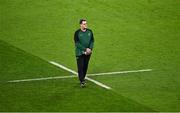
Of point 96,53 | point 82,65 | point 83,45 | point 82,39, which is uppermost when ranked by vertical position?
point 82,39

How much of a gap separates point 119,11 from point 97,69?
7.33 metres

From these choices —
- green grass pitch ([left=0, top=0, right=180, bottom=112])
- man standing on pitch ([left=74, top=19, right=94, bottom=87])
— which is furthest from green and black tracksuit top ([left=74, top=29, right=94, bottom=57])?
green grass pitch ([left=0, top=0, right=180, bottom=112])

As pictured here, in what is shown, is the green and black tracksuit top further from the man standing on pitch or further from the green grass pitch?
the green grass pitch

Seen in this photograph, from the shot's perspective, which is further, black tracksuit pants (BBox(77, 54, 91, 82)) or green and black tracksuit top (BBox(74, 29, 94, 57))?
black tracksuit pants (BBox(77, 54, 91, 82))

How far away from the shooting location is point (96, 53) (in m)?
28.0

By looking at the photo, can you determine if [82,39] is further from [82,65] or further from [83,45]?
[82,65]

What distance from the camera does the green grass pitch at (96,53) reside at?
22328mm

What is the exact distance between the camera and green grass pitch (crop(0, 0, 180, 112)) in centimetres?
2233

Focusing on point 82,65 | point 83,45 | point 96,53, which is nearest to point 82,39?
point 83,45

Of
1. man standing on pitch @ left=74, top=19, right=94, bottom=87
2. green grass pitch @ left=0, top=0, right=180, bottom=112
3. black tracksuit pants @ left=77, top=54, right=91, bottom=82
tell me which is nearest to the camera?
green grass pitch @ left=0, top=0, right=180, bottom=112

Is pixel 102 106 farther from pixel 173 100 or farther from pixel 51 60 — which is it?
pixel 51 60

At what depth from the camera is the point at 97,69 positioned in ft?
85.3

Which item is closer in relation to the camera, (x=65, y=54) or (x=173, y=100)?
(x=173, y=100)

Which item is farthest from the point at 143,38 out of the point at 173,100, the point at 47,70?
the point at 173,100
